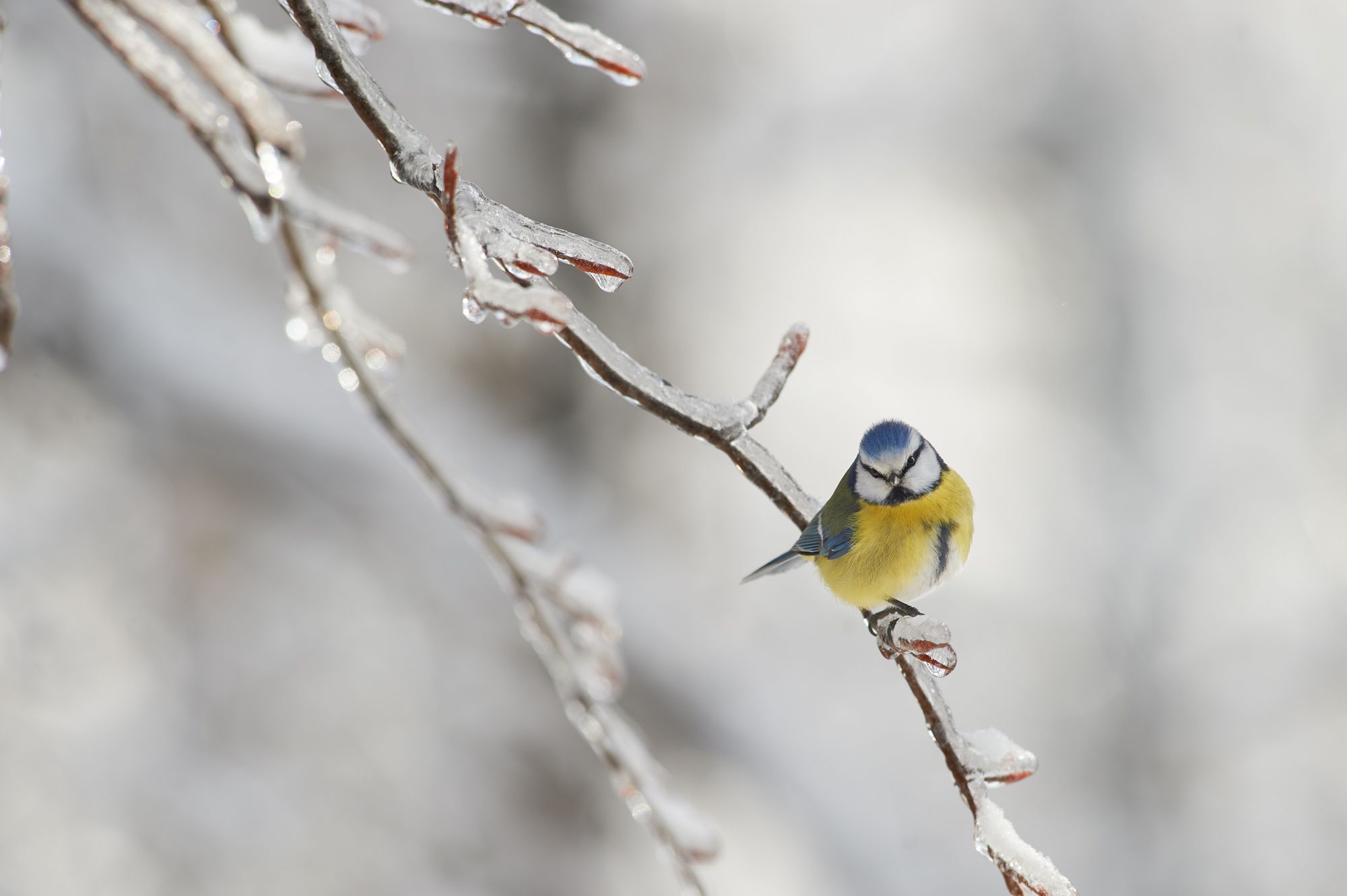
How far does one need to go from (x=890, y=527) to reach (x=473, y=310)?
77 cm

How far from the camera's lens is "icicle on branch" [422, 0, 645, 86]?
669mm

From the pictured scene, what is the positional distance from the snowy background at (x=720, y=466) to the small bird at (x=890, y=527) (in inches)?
101

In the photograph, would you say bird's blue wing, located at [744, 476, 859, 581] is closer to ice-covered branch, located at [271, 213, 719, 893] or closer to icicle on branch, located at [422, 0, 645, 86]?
ice-covered branch, located at [271, 213, 719, 893]

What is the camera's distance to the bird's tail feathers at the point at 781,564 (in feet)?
4.01

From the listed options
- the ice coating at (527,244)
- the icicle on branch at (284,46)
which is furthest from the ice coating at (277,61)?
the ice coating at (527,244)

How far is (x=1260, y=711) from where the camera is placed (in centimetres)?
431

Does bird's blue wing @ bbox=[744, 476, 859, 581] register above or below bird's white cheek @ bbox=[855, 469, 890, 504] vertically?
below

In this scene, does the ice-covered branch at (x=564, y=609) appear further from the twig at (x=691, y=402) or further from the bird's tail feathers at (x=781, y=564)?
the twig at (x=691, y=402)

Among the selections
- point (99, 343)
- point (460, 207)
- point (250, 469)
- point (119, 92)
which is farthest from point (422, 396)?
point (460, 207)

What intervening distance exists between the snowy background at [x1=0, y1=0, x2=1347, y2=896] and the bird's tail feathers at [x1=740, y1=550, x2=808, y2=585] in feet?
8.22

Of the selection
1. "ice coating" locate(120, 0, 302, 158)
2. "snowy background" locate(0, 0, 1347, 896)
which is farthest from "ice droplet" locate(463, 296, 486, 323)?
"snowy background" locate(0, 0, 1347, 896)

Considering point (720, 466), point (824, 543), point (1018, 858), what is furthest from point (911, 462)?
point (720, 466)

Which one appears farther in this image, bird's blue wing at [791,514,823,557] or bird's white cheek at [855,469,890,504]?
bird's white cheek at [855,469,890,504]

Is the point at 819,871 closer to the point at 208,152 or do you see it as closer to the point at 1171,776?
the point at 1171,776
